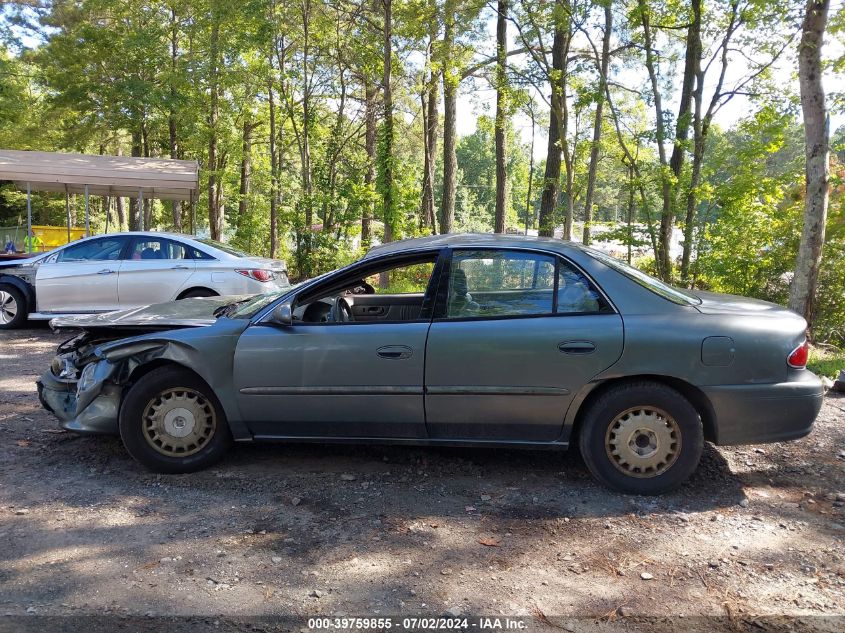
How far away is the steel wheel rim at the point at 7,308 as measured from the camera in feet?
32.4

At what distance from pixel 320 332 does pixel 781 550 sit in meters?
2.97

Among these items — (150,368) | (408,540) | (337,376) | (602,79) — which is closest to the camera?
(408,540)

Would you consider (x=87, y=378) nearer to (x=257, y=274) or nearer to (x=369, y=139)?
(x=257, y=274)

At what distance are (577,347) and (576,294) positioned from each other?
37cm

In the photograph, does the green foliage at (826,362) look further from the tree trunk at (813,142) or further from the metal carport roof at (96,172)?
the metal carport roof at (96,172)

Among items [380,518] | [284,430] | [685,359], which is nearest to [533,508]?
[380,518]

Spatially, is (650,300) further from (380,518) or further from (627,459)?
(380,518)

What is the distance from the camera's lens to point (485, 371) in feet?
13.4

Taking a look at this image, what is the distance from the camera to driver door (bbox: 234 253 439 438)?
Result: 4.17 meters

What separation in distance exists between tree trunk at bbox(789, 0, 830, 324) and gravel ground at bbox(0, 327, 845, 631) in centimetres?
483

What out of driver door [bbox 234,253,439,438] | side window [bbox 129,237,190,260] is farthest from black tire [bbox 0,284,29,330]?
driver door [bbox 234,253,439,438]

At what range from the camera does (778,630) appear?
9.20 feet

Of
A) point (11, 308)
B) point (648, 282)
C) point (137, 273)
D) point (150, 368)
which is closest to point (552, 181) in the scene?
point (137, 273)

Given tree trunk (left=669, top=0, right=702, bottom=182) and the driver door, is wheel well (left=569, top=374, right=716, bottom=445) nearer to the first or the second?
the driver door
